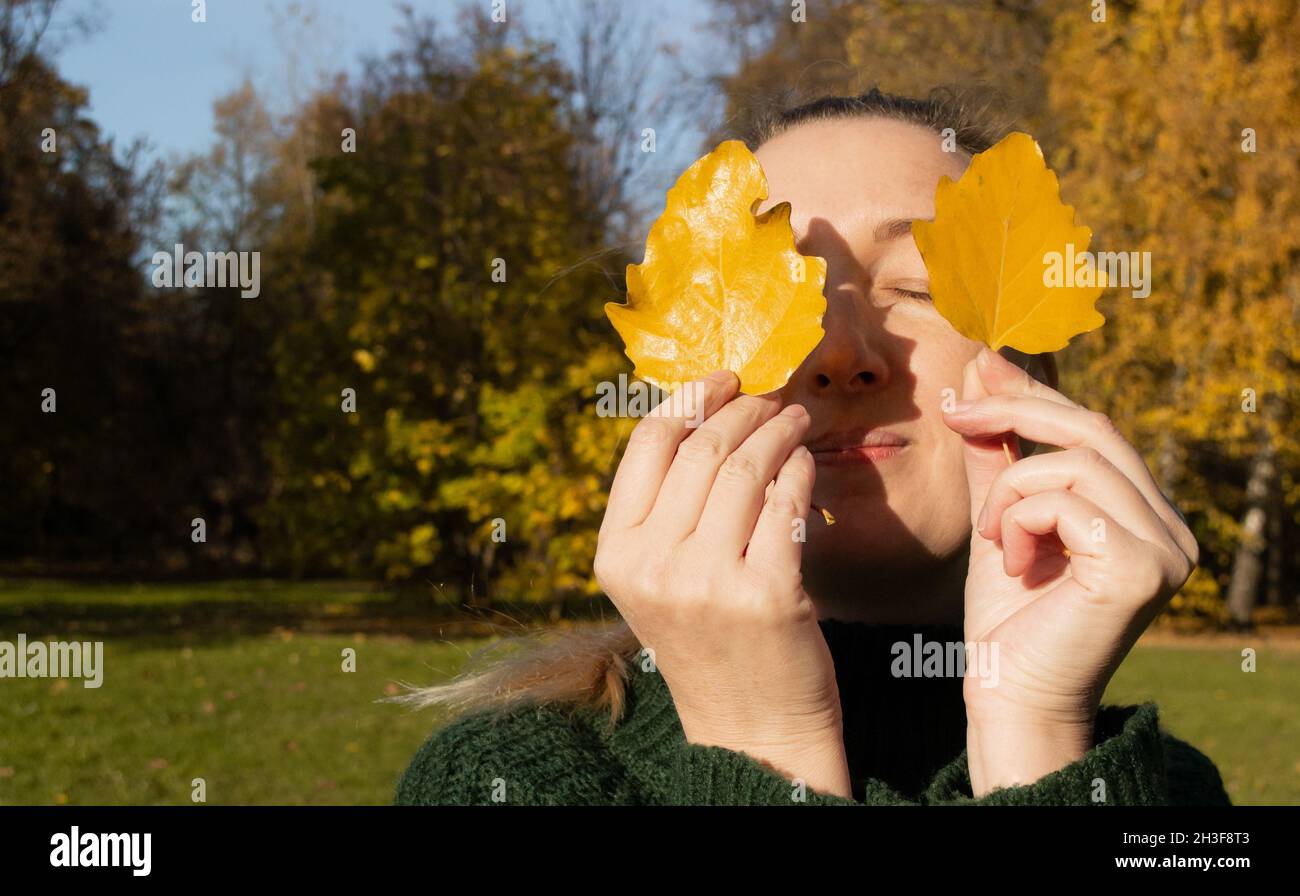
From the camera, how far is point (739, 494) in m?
1.52

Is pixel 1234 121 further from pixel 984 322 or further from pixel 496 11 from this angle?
pixel 984 322

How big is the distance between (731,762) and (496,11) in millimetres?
4637

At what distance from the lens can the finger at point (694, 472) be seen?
154 cm

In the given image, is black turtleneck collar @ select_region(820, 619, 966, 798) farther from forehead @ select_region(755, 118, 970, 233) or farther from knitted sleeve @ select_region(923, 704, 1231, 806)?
forehead @ select_region(755, 118, 970, 233)

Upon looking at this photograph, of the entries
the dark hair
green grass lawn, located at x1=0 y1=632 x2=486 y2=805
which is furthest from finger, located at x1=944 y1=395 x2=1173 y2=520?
green grass lawn, located at x1=0 y1=632 x2=486 y2=805

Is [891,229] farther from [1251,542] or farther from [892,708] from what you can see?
[1251,542]

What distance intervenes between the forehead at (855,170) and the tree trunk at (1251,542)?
17448 millimetres

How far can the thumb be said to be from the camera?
1.72 m

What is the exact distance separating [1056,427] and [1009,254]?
312mm

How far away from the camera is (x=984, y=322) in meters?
1.78

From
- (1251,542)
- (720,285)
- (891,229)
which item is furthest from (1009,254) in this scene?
(1251,542)

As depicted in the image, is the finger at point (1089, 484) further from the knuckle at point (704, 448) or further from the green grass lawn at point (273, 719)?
the green grass lawn at point (273, 719)

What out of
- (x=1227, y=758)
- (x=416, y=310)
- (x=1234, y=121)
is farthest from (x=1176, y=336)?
(x=416, y=310)
